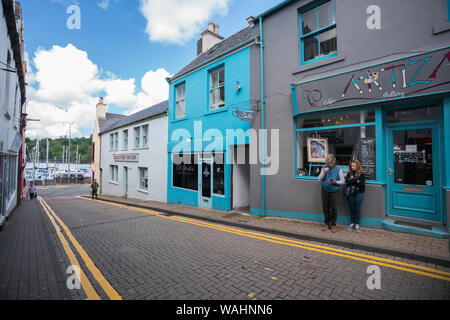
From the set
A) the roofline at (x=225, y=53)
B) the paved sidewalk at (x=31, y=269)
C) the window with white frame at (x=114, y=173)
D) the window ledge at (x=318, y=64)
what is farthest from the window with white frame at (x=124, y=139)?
the window ledge at (x=318, y=64)

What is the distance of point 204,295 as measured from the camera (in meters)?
3.00

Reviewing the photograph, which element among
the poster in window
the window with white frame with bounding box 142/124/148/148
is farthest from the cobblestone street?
the window with white frame with bounding box 142/124/148/148

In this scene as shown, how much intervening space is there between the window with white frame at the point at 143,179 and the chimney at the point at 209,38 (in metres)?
9.49

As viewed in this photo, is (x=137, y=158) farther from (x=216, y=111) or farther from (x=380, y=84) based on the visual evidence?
(x=380, y=84)

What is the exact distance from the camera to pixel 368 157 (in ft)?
19.2

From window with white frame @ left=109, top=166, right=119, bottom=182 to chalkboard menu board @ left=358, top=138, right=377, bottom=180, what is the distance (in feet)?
68.3

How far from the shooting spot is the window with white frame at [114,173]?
2125 centimetres

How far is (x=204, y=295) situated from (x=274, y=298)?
962 mm

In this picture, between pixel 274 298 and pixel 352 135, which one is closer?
pixel 274 298

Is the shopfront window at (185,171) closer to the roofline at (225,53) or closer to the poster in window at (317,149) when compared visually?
the roofline at (225,53)

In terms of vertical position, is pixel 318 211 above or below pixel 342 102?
below

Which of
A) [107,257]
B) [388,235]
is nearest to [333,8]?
[388,235]

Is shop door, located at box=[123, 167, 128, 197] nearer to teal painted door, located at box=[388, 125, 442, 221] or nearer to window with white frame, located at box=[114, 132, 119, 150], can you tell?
window with white frame, located at box=[114, 132, 119, 150]

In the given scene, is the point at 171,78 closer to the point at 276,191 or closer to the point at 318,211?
the point at 276,191
